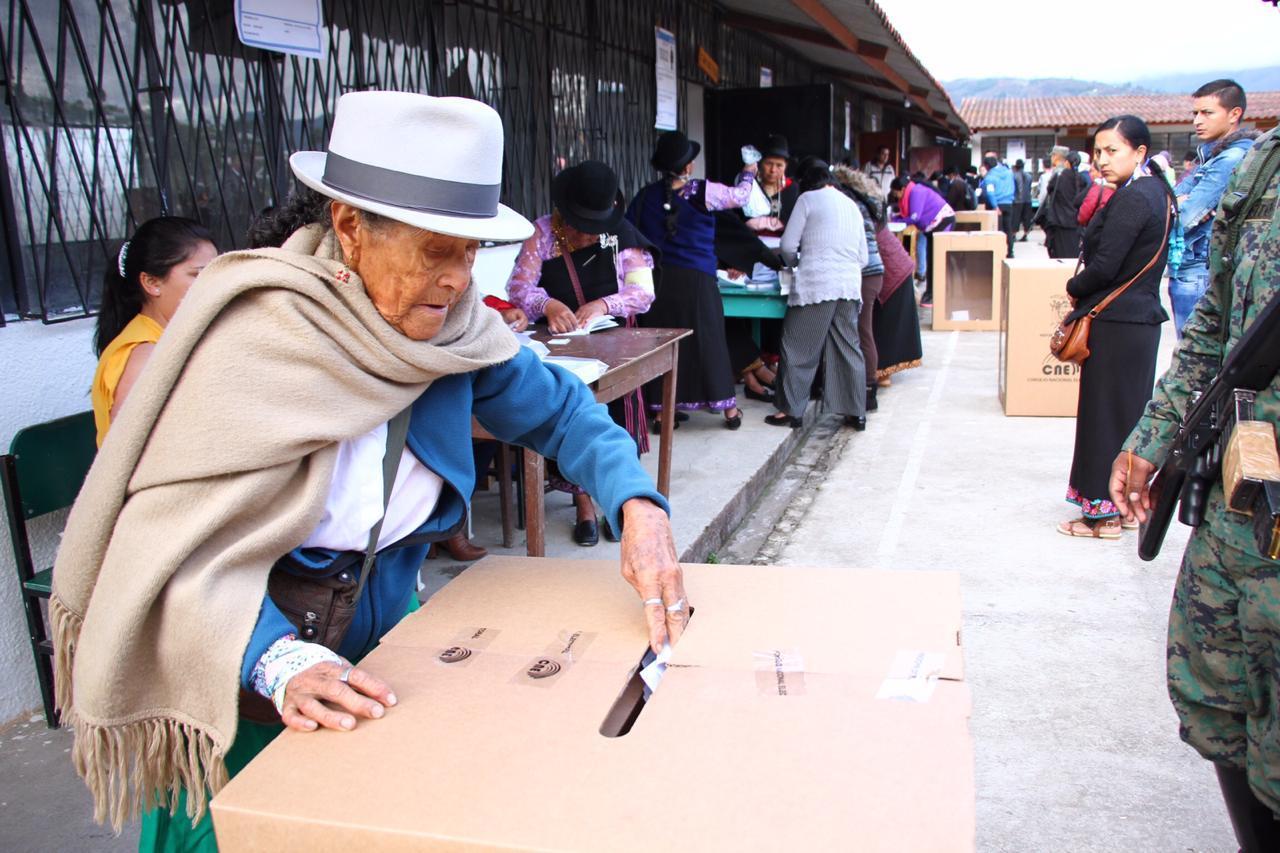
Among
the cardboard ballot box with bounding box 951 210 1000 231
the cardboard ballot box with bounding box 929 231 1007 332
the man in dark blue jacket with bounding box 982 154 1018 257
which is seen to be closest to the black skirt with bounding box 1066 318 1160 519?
the cardboard ballot box with bounding box 929 231 1007 332

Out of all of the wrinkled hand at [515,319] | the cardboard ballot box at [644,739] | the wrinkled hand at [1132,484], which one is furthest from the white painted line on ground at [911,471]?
the cardboard ballot box at [644,739]

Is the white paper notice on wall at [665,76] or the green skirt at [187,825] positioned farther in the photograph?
the white paper notice on wall at [665,76]

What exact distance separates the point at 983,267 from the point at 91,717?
10257 mm

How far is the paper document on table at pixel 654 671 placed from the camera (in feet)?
4.16

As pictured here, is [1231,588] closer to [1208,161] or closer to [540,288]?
[540,288]

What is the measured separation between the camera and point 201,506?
122cm

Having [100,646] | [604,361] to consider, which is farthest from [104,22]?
[100,646]

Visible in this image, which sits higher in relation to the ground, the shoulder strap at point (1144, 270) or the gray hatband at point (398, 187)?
Answer: the gray hatband at point (398, 187)

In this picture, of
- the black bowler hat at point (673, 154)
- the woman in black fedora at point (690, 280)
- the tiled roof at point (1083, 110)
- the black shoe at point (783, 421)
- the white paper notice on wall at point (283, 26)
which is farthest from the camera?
the tiled roof at point (1083, 110)

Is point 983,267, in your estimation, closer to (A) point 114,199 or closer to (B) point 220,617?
(A) point 114,199

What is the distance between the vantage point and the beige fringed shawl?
1207mm

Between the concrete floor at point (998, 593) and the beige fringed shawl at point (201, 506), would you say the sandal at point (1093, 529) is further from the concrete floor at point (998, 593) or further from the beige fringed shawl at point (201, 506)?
the beige fringed shawl at point (201, 506)

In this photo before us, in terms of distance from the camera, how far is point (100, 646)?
121 centimetres

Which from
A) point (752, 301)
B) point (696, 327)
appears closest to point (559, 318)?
point (696, 327)
